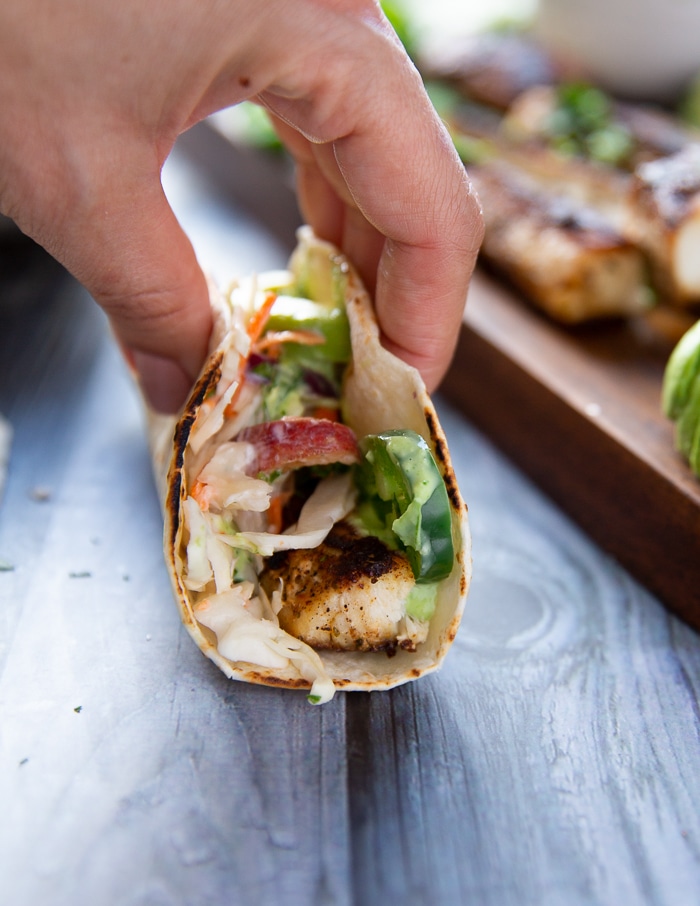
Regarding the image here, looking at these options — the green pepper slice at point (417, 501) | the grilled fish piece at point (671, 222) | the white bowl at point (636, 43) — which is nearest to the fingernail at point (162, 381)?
the green pepper slice at point (417, 501)

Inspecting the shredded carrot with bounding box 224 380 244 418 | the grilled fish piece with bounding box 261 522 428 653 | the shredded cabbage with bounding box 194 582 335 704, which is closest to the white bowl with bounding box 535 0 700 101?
the shredded carrot with bounding box 224 380 244 418

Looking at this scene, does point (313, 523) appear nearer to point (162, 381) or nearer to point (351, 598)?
point (351, 598)

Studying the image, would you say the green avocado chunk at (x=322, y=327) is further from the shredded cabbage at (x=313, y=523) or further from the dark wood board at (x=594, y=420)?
the dark wood board at (x=594, y=420)

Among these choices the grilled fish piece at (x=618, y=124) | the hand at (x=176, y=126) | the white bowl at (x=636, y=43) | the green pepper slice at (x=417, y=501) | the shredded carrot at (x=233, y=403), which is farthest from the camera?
the white bowl at (x=636, y=43)

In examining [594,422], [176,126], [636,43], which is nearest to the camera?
[176,126]

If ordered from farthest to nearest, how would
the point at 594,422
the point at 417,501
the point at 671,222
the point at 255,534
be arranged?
the point at 671,222 → the point at 594,422 → the point at 255,534 → the point at 417,501

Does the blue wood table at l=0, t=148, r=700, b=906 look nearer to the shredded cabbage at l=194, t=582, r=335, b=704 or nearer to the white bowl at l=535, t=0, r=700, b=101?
the shredded cabbage at l=194, t=582, r=335, b=704

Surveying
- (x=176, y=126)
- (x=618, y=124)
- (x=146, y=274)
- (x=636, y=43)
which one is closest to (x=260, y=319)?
(x=146, y=274)

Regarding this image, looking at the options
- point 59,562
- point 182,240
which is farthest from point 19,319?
point 182,240
